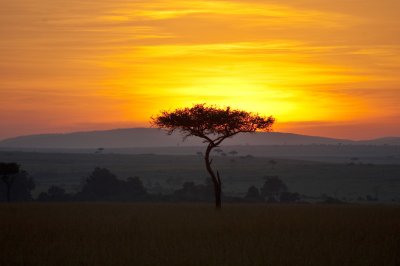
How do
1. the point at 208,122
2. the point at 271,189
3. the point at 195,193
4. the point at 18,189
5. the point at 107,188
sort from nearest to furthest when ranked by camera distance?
the point at 208,122 < the point at 195,193 < the point at 107,188 < the point at 18,189 < the point at 271,189

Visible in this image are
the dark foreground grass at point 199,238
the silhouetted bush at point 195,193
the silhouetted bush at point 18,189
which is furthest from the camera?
the silhouetted bush at point 18,189

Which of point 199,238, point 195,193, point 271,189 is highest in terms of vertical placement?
point 271,189

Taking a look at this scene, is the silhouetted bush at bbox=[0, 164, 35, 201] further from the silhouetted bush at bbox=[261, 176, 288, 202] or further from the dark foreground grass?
the dark foreground grass

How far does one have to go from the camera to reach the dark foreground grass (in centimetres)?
2127

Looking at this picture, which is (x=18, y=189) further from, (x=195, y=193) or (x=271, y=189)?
(x=271, y=189)

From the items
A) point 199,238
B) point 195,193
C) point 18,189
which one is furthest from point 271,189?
point 199,238

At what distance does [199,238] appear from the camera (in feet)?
89.5

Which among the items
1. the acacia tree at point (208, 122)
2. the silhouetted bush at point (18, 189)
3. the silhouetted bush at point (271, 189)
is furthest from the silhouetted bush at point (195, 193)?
the acacia tree at point (208, 122)

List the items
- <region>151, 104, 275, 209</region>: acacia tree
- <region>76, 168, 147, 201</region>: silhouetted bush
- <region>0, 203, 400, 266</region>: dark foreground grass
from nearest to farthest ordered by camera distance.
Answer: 1. <region>0, 203, 400, 266</region>: dark foreground grass
2. <region>151, 104, 275, 209</region>: acacia tree
3. <region>76, 168, 147, 201</region>: silhouetted bush

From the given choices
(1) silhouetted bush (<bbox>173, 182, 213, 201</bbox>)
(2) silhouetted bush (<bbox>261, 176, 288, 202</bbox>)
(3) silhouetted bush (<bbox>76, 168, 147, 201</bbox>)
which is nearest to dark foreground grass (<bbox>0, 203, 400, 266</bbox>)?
(1) silhouetted bush (<bbox>173, 182, 213, 201</bbox>)

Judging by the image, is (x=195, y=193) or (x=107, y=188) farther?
(x=107, y=188)

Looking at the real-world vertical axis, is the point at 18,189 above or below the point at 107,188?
below

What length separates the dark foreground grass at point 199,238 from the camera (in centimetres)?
2127

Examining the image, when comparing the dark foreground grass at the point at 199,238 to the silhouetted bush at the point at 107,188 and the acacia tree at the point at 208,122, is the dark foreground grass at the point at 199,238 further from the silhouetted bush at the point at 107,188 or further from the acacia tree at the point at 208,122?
the silhouetted bush at the point at 107,188
